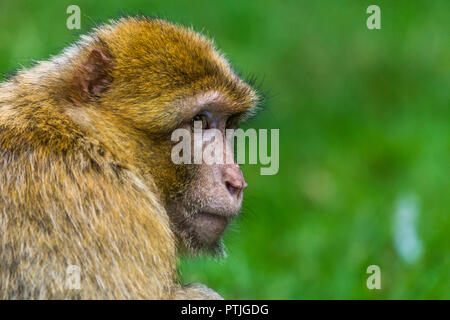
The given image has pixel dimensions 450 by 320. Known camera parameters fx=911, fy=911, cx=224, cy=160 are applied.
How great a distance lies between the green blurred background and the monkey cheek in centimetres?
186

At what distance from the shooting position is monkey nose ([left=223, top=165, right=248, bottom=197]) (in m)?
5.32

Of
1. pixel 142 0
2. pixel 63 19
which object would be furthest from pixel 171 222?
pixel 142 0

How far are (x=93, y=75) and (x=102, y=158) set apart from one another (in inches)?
23.8

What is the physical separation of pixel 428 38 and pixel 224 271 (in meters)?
7.50

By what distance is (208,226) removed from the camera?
539 centimetres

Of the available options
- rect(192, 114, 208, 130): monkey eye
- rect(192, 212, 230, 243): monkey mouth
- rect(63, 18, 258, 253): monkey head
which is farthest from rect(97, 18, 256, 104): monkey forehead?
rect(192, 212, 230, 243): monkey mouth

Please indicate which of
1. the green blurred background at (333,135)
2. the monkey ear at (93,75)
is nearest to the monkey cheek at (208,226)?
the monkey ear at (93,75)

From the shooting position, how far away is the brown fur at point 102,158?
4602 millimetres

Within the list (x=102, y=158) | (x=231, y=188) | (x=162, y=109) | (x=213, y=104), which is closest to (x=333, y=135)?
(x=213, y=104)

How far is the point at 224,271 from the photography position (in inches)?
307

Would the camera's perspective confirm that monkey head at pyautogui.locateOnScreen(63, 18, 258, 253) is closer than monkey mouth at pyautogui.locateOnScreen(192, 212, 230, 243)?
Yes

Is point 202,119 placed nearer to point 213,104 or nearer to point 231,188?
point 213,104

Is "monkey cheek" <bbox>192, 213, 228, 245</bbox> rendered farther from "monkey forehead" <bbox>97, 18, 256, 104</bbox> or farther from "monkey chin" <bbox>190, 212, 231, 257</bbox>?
"monkey forehead" <bbox>97, 18, 256, 104</bbox>

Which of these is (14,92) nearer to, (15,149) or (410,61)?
(15,149)
